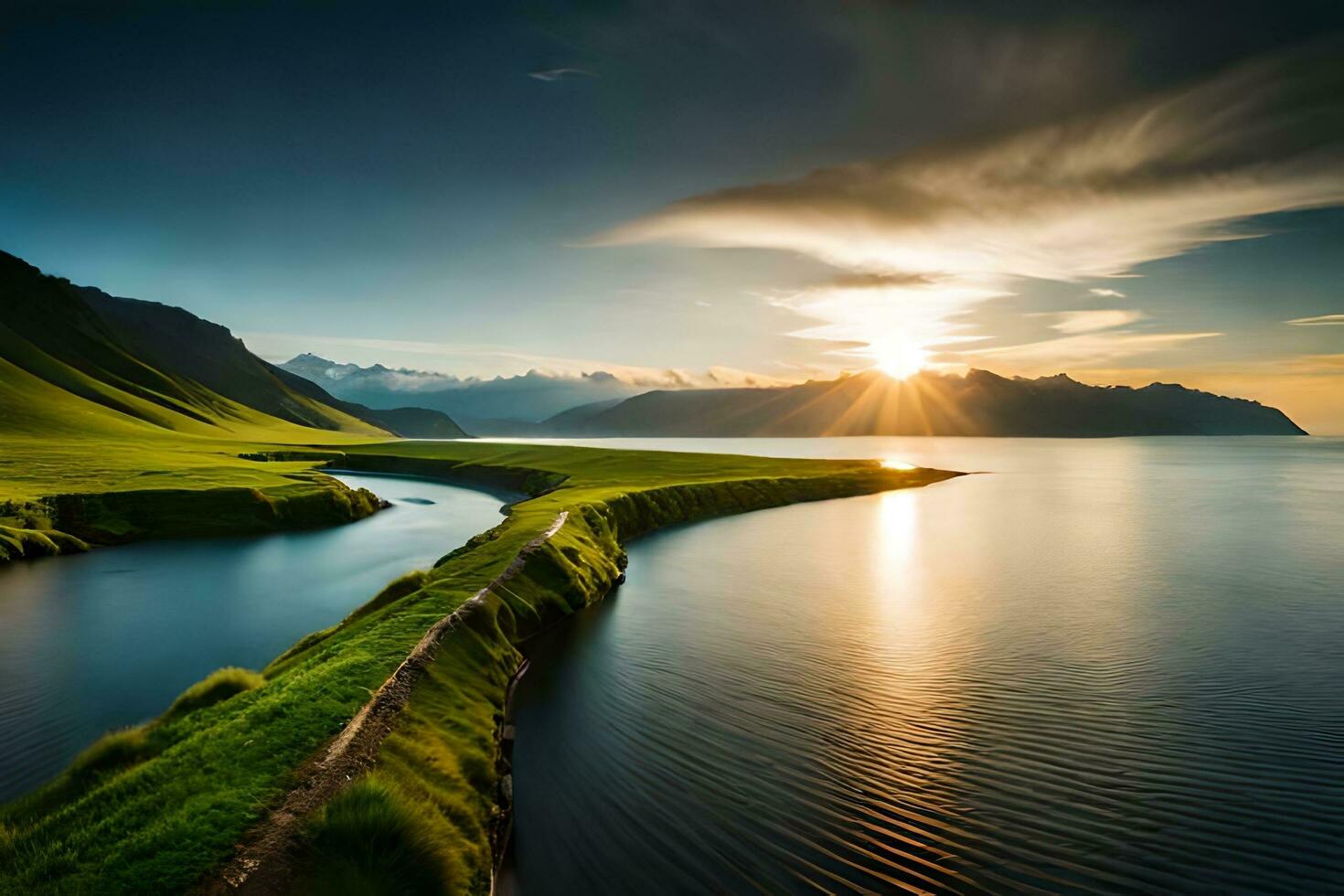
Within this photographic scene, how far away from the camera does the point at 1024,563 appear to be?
48719 mm

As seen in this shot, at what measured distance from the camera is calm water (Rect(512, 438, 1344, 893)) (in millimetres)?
13969

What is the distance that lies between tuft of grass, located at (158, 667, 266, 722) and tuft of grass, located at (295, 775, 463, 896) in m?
11.2

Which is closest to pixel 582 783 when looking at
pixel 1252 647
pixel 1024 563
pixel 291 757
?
pixel 291 757

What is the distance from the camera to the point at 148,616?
35.0m

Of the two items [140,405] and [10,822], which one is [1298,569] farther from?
[140,405]

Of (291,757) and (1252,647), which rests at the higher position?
(291,757)

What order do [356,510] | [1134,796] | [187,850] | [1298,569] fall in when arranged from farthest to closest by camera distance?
1. [356,510]
2. [1298,569]
3. [1134,796]
4. [187,850]

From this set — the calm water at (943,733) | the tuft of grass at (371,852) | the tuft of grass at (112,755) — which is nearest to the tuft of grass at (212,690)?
the tuft of grass at (112,755)

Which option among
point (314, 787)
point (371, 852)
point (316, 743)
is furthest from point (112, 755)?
point (371, 852)

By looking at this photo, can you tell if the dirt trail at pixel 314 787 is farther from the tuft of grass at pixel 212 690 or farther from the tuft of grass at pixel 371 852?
the tuft of grass at pixel 212 690

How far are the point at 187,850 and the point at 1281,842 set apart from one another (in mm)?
22870

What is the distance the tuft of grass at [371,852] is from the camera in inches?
416

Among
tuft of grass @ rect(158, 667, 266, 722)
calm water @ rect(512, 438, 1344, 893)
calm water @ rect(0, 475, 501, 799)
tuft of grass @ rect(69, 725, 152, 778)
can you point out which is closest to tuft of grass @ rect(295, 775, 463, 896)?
calm water @ rect(512, 438, 1344, 893)

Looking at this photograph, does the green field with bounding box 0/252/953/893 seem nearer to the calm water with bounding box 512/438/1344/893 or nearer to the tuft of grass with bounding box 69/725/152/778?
the tuft of grass with bounding box 69/725/152/778
